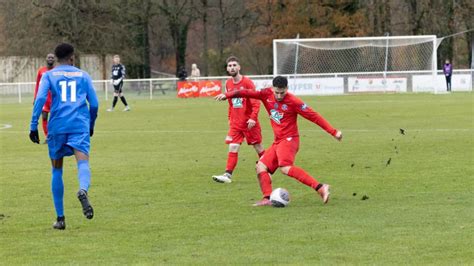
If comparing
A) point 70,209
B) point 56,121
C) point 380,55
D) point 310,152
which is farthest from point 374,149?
point 380,55

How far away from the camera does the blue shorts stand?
8.48 metres

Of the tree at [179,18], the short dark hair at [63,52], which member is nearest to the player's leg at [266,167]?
the short dark hair at [63,52]

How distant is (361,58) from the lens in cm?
4066

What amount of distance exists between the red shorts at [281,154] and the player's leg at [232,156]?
2.00m

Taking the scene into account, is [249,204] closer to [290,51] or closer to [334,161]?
[334,161]

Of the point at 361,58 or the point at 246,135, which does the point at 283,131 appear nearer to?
the point at 246,135

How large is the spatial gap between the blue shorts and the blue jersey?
0.05 m

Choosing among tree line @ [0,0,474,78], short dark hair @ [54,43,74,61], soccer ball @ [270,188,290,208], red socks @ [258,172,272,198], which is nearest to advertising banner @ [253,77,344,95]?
tree line @ [0,0,474,78]

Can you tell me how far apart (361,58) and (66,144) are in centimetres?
3321

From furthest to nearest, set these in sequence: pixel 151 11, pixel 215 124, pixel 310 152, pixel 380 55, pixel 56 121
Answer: pixel 151 11, pixel 380 55, pixel 215 124, pixel 310 152, pixel 56 121

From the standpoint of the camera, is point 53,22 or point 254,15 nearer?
point 53,22

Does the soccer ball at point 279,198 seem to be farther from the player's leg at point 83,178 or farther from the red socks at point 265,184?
the player's leg at point 83,178

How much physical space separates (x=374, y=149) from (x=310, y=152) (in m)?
1.21

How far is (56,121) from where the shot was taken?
8453 millimetres
